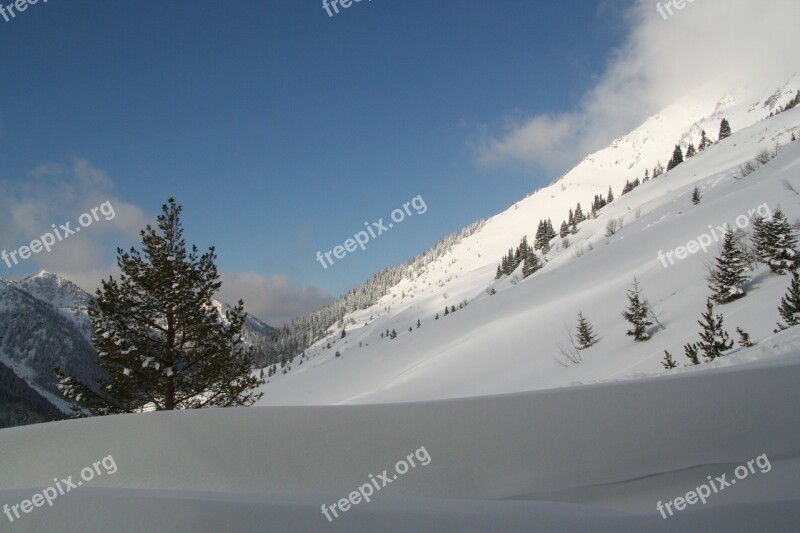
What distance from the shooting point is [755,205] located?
64.3 feet

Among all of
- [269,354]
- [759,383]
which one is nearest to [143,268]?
[759,383]

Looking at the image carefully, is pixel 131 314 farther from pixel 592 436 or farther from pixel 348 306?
pixel 348 306

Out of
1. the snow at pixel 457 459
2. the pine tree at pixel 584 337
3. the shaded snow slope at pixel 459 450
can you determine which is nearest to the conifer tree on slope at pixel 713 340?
the pine tree at pixel 584 337

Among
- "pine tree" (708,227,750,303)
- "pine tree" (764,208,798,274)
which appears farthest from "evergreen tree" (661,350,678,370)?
"pine tree" (764,208,798,274)

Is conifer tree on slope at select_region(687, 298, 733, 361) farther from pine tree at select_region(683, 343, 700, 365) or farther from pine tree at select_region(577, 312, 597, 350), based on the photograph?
pine tree at select_region(577, 312, 597, 350)

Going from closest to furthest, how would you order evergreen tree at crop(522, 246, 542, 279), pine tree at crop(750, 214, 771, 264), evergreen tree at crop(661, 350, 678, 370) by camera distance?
1. evergreen tree at crop(661, 350, 678, 370)
2. pine tree at crop(750, 214, 771, 264)
3. evergreen tree at crop(522, 246, 542, 279)

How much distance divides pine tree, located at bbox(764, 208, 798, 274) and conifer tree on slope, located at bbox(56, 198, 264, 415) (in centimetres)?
1724

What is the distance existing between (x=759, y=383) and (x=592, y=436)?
1186mm

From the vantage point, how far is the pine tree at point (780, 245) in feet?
42.0

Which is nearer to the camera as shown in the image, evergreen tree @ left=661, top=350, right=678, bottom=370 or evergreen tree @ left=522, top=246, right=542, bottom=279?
evergreen tree @ left=661, top=350, right=678, bottom=370

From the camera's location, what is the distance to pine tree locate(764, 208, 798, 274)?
12.8 meters

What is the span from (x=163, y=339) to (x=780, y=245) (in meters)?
19.4

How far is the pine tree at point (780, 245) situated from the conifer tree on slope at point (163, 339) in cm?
1724

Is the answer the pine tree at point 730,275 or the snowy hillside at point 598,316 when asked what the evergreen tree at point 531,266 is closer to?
the snowy hillside at point 598,316
